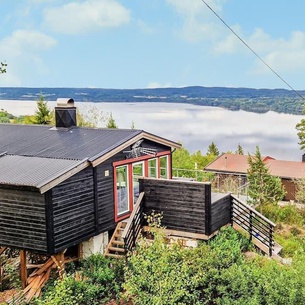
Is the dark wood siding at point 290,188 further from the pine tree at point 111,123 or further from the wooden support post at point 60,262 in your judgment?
the wooden support post at point 60,262

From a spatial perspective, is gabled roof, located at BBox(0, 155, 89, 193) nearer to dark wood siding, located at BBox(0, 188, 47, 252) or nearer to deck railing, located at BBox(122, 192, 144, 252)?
dark wood siding, located at BBox(0, 188, 47, 252)

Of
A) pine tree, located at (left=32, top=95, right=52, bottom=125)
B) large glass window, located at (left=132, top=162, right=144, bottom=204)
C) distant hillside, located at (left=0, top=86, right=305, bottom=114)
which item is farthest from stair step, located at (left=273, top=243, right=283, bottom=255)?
distant hillside, located at (left=0, top=86, right=305, bottom=114)

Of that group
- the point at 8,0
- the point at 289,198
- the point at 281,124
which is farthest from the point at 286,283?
the point at 281,124

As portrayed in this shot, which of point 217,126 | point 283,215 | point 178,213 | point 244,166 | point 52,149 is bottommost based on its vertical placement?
point 217,126

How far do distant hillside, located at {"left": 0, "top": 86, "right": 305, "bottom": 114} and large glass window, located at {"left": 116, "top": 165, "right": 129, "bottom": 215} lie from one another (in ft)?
93.9

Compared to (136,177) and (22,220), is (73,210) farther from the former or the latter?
(136,177)

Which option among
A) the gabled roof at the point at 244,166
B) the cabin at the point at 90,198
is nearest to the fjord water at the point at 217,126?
the gabled roof at the point at 244,166

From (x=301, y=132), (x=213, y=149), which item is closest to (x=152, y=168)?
(x=301, y=132)

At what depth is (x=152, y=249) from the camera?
1058cm

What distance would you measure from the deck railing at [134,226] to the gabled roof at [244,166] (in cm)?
2982

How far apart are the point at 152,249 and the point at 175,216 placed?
10.3 feet

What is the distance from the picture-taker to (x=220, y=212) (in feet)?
46.0

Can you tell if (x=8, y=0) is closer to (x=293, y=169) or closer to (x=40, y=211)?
(x=40, y=211)

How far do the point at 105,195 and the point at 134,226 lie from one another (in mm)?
1269
